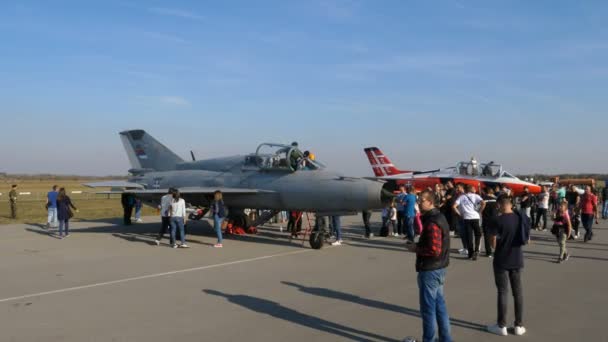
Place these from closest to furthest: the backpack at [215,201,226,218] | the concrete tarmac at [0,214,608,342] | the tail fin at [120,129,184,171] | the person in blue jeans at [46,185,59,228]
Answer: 1. the concrete tarmac at [0,214,608,342]
2. the backpack at [215,201,226,218]
3. the person in blue jeans at [46,185,59,228]
4. the tail fin at [120,129,184,171]

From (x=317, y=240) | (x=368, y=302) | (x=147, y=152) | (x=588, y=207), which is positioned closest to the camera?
(x=368, y=302)

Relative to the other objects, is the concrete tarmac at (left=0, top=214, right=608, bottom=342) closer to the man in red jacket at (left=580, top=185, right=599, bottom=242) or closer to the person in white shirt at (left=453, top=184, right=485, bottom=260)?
the person in white shirt at (left=453, top=184, right=485, bottom=260)

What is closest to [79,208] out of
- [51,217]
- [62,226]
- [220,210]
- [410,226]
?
[51,217]

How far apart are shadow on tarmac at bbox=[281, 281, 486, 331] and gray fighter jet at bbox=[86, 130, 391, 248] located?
418cm

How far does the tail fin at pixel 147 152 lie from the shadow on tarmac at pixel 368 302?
11477 mm

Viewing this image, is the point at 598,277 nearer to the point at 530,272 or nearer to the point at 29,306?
the point at 530,272

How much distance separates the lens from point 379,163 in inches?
1339

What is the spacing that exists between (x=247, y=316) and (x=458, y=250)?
727cm

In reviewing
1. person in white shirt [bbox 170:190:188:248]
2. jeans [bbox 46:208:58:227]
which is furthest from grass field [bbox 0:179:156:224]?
person in white shirt [bbox 170:190:188:248]

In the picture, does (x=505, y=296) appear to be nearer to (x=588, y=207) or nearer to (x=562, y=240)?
(x=562, y=240)

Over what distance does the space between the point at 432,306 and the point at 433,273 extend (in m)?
0.32

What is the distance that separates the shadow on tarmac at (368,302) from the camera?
5.71 m

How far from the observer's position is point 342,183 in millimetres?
11914

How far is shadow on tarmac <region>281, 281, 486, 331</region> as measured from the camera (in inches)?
225
